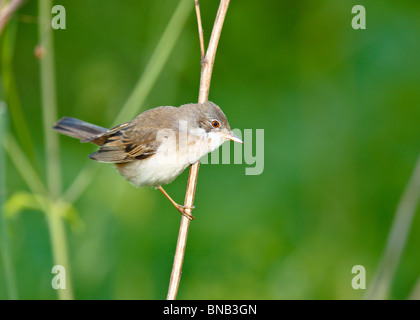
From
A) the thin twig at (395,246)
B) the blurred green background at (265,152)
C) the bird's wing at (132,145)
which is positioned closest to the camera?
the thin twig at (395,246)

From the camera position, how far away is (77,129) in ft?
13.4

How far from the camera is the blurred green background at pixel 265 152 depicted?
4727 millimetres

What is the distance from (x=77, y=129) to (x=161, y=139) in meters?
0.70

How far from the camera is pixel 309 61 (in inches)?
224

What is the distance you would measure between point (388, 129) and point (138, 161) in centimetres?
286

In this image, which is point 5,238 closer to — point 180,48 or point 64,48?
point 180,48

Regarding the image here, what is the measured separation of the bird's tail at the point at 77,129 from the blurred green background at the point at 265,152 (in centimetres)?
60

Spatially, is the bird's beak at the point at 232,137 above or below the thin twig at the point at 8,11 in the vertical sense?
below

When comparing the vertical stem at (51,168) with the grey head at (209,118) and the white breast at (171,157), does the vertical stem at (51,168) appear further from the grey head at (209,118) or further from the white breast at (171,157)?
the grey head at (209,118)

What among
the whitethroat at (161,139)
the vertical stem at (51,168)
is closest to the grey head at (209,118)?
the whitethroat at (161,139)

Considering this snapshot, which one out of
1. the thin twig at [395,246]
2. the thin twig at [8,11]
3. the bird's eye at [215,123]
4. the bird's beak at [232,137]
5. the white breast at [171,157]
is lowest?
the thin twig at [395,246]

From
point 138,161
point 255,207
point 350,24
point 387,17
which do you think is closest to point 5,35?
point 138,161

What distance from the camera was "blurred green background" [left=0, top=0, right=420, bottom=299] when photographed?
4727mm

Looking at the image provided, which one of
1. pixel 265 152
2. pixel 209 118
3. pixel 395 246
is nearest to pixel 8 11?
pixel 209 118
